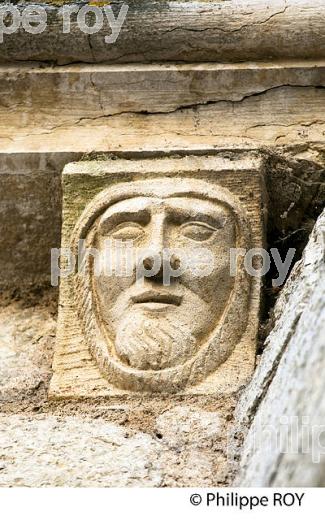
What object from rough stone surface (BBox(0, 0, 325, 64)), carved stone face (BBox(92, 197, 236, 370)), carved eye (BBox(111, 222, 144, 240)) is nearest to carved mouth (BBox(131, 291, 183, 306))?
carved stone face (BBox(92, 197, 236, 370))

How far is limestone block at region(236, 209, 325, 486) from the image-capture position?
1.78 meters

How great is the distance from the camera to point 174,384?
101 inches

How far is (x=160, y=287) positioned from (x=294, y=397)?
0.81 metres

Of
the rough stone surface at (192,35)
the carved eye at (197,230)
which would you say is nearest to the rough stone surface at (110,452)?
the carved eye at (197,230)

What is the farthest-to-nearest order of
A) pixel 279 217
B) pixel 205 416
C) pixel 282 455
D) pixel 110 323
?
pixel 279 217 < pixel 110 323 < pixel 205 416 < pixel 282 455

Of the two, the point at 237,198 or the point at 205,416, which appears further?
the point at 237,198

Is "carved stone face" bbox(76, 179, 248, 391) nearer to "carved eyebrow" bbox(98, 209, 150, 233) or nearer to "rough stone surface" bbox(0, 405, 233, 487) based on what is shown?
"carved eyebrow" bbox(98, 209, 150, 233)

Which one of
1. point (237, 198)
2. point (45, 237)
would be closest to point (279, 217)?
point (237, 198)

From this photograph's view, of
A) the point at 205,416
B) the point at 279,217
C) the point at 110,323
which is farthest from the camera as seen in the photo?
the point at 279,217

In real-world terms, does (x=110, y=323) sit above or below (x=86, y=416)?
above

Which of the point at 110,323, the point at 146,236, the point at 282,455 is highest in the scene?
the point at 146,236

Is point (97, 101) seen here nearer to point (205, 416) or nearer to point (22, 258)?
point (22, 258)

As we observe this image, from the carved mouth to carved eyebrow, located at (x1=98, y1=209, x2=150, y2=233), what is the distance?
210 millimetres

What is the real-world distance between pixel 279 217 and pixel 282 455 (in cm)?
125
